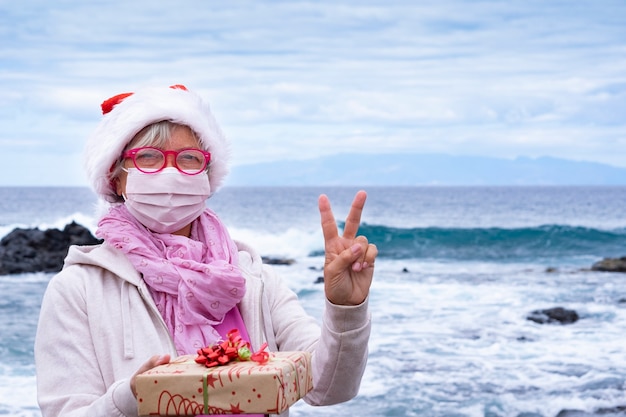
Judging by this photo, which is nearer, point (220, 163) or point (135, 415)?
point (135, 415)

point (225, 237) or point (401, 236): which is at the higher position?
point (225, 237)

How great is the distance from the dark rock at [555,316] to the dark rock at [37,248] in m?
12.6

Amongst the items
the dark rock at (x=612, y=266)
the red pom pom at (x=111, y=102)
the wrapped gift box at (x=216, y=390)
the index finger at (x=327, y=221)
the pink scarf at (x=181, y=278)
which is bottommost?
the dark rock at (x=612, y=266)

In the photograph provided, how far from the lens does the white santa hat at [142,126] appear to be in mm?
2781

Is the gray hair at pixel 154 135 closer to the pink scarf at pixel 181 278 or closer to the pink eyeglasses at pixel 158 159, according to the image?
the pink eyeglasses at pixel 158 159

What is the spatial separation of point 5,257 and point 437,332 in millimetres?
13954

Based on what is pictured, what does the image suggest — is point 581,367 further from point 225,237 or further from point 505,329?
point 225,237

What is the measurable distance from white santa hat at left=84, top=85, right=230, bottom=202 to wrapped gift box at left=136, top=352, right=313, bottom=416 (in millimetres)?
801

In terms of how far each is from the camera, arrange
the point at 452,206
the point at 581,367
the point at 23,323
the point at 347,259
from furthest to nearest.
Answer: the point at 452,206 → the point at 23,323 → the point at 581,367 → the point at 347,259

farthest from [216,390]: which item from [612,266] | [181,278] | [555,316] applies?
[612,266]

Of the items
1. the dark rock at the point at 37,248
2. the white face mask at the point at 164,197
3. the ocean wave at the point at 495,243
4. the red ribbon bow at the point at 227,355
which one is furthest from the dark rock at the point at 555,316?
the ocean wave at the point at 495,243

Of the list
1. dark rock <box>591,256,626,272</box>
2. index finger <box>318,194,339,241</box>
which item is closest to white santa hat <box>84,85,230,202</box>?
index finger <box>318,194,339,241</box>

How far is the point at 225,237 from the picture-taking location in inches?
113

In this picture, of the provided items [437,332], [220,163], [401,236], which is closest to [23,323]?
[437,332]
